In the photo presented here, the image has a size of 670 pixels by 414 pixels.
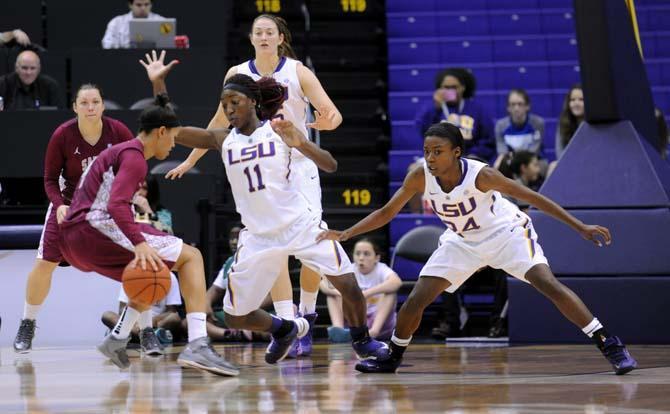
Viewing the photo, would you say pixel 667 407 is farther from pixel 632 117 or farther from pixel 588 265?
pixel 632 117

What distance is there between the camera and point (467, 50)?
13656 millimetres

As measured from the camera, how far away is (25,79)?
10.6 m

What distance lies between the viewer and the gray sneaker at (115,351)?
20.8 ft

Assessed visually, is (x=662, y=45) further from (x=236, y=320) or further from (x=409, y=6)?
(x=236, y=320)

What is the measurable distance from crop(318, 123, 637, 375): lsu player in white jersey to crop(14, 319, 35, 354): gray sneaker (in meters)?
2.68

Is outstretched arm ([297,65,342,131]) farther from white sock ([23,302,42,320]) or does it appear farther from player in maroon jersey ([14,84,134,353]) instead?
white sock ([23,302,42,320])

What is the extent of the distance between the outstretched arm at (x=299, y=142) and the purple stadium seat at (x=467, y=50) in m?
7.73

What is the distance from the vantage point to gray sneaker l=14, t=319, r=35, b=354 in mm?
7883

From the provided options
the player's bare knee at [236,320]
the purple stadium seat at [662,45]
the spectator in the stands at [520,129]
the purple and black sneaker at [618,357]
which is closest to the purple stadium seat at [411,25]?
the purple stadium seat at [662,45]

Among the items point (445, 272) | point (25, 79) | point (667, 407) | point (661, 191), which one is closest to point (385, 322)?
point (661, 191)

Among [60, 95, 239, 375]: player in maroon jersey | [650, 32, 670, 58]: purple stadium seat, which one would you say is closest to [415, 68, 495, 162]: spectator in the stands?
[650, 32, 670, 58]: purple stadium seat

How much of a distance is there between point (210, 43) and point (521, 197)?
7696mm

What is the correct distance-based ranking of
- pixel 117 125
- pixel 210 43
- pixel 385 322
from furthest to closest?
pixel 210 43 < pixel 385 322 < pixel 117 125

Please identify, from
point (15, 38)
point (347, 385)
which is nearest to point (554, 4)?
point (15, 38)
